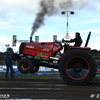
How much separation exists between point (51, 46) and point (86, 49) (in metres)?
5.24

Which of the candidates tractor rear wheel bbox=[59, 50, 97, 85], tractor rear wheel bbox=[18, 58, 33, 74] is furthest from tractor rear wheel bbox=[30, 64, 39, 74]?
tractor rear wheel bbox=[59, 50, 97, 85]

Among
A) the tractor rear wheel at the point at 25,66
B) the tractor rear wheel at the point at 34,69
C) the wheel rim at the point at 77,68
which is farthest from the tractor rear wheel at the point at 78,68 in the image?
the tractor rear wheel at the point at 34,69

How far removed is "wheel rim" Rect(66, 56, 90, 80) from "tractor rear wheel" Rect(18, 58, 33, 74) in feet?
19.8

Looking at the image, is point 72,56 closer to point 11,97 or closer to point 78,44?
point 78,44

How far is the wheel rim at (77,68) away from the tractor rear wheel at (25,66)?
605 centimetres

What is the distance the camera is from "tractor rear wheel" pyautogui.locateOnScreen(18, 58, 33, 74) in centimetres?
1165

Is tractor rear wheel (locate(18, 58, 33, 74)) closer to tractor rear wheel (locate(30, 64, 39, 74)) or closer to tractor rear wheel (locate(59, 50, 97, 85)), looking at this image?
tractor rear wheel (locate(30, 64, 39, 74))

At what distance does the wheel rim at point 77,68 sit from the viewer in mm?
5699

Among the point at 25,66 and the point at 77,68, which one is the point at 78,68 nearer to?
the point at 77,68

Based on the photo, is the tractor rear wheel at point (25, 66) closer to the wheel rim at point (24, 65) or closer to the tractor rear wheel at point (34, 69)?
the wheel rim at point (24, 65)

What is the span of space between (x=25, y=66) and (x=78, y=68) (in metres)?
6.51

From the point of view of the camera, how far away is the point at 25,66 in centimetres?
1179

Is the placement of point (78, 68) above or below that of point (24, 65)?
above

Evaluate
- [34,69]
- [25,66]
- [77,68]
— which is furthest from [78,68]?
[34,69]
